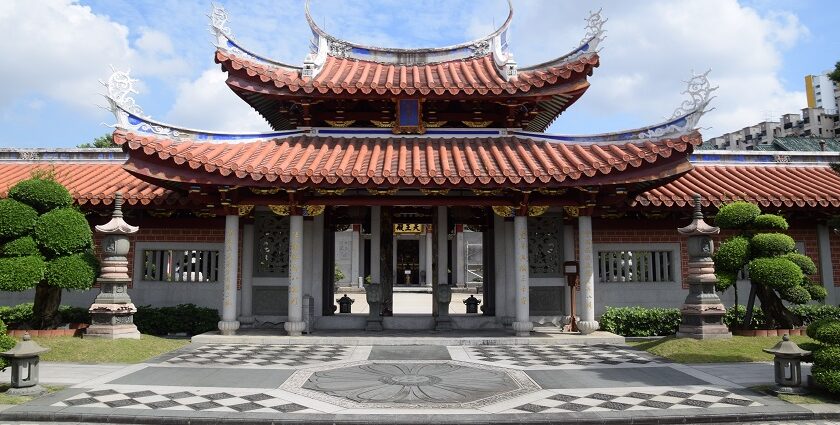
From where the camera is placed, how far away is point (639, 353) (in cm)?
1080

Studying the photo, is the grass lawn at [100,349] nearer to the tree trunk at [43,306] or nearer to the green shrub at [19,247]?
the tree trunk at [43,306]

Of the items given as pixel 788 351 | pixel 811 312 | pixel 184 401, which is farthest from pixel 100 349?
pixel 811 312

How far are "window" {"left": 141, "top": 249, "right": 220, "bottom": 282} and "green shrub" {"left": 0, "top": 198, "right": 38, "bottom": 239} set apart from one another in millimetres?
3083

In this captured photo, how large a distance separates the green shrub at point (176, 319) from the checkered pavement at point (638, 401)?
8.72 metres

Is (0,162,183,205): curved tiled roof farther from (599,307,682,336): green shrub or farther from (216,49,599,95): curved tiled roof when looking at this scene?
(599,307,682,336): green shrub

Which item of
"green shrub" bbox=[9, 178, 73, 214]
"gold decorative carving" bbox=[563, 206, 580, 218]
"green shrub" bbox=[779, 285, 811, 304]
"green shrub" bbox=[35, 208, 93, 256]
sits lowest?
"green shrub" bbox=[779, 285, 811, 304]

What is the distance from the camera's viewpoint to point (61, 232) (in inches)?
445

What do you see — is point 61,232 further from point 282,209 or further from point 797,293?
point 797,293

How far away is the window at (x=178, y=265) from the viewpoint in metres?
13.9

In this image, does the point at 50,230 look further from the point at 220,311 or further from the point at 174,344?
the point at 220,311

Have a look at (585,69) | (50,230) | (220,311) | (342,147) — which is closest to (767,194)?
(585,69)

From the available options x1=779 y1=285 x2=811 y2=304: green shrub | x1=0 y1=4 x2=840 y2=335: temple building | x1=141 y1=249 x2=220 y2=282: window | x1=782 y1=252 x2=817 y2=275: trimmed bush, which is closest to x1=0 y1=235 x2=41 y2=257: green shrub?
x1=0 y1=4 x2=840 y2=335: temple building

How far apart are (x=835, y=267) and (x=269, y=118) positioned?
15.0 metres

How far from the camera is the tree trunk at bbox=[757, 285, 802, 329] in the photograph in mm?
11898
